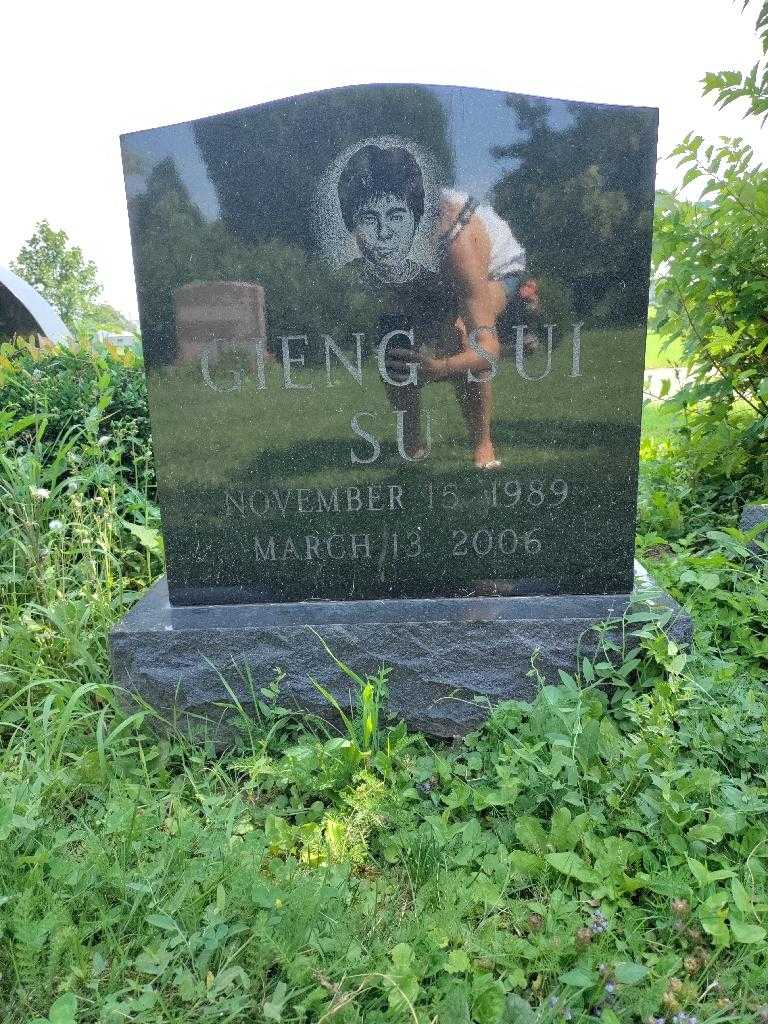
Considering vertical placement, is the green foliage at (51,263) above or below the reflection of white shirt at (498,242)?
above

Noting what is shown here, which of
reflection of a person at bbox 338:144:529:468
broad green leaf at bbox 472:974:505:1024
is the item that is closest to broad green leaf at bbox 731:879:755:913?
broad green leaf at bbox 472:974:505:1024

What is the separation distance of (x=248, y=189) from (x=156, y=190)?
0.27 m

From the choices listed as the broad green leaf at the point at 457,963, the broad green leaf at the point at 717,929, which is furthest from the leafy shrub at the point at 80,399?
the broad green leaf at the point at 717,929

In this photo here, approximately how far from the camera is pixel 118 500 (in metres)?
3.22

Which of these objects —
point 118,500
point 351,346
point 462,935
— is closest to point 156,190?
point 351,346

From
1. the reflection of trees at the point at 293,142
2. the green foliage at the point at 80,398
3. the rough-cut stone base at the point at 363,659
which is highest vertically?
the reflection of trees at the point at 293,142

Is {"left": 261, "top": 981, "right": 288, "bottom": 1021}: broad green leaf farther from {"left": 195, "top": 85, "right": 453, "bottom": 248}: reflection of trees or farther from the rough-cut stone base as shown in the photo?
{"left": 195, "top": 85, "right": 453, "bottom": 248}: reflection of trees

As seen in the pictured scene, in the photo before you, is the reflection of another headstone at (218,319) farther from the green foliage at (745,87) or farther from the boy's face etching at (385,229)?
the green foliage at (745,87)

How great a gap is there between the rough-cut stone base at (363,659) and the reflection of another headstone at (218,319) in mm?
842

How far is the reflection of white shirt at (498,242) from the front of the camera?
2.08m

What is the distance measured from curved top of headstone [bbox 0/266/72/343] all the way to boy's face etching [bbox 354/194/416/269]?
5.87 meters

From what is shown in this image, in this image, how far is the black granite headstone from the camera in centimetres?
206

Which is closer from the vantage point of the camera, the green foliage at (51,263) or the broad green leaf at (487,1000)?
the broad green leaf at (487,1000)

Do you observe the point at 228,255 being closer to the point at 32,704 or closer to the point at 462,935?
the point at 32,704
